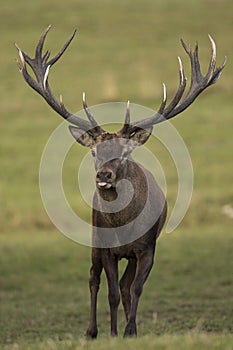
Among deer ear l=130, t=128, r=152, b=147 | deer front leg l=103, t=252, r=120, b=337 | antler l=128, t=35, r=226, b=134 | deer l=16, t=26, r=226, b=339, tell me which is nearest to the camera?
deer l=16, t=26, r=226, b=339

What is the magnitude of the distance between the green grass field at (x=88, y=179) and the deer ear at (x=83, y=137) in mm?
2075

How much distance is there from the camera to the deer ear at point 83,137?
12672 millimetres

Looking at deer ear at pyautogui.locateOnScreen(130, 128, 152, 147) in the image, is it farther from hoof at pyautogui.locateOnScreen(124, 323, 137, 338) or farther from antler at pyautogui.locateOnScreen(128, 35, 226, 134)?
hoof at pyautogui.locateOnScreen(124, 323, 137, 338)

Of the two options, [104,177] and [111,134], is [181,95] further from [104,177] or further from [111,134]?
[104,177]

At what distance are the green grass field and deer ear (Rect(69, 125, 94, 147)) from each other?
6.81 ft

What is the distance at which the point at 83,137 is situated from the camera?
12.8 meters

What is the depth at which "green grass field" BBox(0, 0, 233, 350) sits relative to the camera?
15.4 metres

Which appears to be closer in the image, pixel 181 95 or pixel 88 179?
pixel 181 95

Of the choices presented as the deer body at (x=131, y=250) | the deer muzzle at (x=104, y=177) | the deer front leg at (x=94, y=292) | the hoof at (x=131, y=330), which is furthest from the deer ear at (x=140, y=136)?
the hoof at (x=131, y=330)

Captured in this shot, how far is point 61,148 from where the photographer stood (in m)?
28.1

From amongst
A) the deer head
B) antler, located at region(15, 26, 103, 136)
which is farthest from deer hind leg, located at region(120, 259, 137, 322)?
antler, located at region(15, 26, 103, 136)

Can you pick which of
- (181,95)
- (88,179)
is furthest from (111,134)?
(88,179)

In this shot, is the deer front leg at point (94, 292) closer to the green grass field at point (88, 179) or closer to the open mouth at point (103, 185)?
the green grass field at point (88, 179)

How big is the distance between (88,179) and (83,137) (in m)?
12.7
